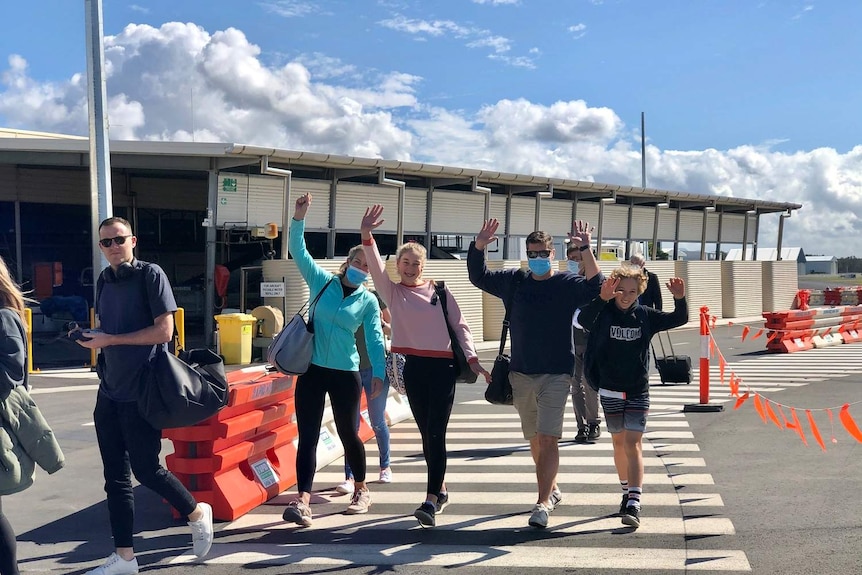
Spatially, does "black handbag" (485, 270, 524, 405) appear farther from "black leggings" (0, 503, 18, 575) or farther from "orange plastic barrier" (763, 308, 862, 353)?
"orange plastic barrier" (763, 308, 862, 353)

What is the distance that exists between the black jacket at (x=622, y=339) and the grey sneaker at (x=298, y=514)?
221cm

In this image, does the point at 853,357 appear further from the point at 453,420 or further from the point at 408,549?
the point at 408,549

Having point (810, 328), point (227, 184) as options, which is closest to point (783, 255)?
point (810, 328)

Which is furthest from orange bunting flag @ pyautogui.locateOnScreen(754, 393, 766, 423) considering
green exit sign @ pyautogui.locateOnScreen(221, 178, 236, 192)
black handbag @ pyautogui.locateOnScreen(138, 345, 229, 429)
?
green exit sign @ pyautogui.locateOnScreen(221, 178, 236, 192)

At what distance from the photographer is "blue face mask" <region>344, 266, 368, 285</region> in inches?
227

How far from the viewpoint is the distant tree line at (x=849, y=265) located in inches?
5002

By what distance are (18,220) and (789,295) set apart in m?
33.3

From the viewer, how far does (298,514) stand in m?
5.51

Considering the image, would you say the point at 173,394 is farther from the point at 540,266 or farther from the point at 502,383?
the point at 540,266

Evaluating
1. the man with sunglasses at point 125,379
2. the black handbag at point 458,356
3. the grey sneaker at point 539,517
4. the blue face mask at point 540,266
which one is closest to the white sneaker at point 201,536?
the man with sunglasses at point 125,379

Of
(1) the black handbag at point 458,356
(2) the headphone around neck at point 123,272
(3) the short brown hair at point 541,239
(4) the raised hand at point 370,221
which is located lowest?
(1) the black handbag at point 458,356

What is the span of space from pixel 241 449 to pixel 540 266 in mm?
2582

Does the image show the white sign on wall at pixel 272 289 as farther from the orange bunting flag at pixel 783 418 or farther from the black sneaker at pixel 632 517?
the black sneaker at pixel 632 517

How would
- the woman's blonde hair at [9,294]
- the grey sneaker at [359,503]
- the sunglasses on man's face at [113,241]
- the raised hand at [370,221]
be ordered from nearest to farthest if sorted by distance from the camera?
the woman's blonde hair at [9,294] < the sunglasses on man's face at [113,241] < the raised hand at [370,221] < the grey sneaker at [359,503]
